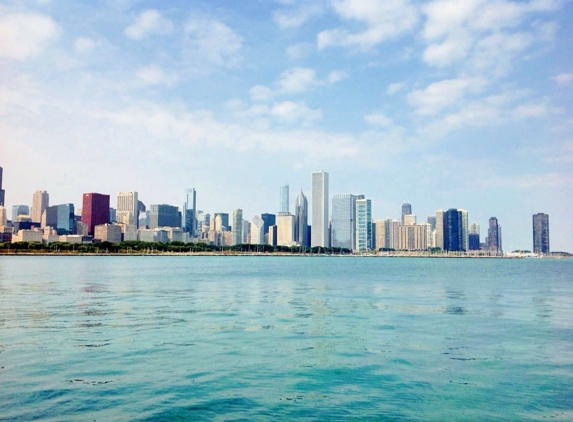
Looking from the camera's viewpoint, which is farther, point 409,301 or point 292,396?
point 409,301

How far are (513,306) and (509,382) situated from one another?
3485 centimetres

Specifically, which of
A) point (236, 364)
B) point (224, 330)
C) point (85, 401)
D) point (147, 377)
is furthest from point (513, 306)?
point (85, 401)

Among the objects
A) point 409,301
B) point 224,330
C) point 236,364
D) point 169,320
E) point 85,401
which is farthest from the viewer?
point 409,301

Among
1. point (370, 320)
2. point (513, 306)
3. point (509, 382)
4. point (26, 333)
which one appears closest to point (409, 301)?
point (513, 306)

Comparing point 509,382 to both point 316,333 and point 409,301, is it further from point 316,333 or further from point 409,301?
point 409,301

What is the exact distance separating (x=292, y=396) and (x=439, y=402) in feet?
18.2

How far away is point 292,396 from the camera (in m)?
20.0

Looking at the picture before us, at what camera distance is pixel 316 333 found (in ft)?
113

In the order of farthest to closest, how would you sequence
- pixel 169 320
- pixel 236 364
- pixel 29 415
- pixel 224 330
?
pixel 169 320
pixel 224 330
pixel 236 364
pixel 29 415

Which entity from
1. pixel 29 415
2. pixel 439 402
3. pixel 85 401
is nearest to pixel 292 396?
pixel 439 402

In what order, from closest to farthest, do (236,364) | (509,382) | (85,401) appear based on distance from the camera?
1. (85,401)
2. (509,382)
3. (236,364)

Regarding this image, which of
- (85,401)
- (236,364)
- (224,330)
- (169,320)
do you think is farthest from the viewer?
(169,320)

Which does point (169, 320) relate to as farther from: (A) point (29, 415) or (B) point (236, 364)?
(A) point (29, 415)

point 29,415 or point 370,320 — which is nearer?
point 29,415
